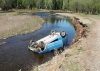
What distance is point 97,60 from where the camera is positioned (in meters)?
21.8

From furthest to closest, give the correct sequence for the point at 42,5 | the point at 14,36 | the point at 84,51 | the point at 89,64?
1. the point at 42,5
2. the point at 14,36
3. the point at 84,51
4. the point at 89,64

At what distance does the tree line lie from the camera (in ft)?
395

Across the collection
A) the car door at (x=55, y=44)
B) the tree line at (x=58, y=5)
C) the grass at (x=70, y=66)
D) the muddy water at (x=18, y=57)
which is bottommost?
the muddy water at (x=18, y=57)

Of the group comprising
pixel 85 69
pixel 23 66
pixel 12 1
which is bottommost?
pixel 23 66

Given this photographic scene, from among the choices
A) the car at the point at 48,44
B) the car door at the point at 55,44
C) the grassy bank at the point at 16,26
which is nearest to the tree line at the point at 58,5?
the grassy bank at the point at 16,26

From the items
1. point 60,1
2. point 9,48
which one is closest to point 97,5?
point 60,1

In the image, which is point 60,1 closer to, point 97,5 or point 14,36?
point 97,5

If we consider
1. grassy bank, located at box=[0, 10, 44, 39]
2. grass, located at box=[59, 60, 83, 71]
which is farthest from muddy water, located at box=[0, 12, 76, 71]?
grassy bank, located at box=[0, 10, 44, 39]

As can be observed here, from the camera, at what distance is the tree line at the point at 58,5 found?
12051cm

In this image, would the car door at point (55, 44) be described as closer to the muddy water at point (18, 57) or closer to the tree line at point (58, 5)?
the muddy water at point (18, 57)

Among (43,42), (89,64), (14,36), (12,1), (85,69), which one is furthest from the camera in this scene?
(12,1)

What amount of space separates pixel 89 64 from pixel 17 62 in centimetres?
1063

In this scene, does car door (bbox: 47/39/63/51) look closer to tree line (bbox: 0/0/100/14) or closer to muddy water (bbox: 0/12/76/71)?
muddy water (bbox: 0/12/76/71)

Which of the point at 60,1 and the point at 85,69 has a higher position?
the point at 60,1
